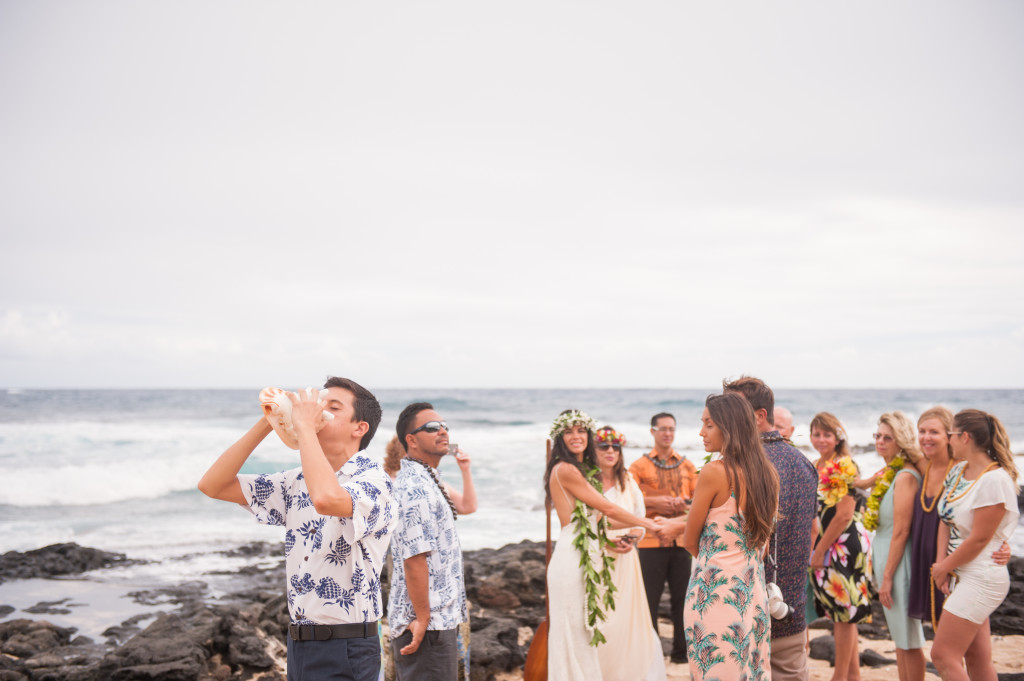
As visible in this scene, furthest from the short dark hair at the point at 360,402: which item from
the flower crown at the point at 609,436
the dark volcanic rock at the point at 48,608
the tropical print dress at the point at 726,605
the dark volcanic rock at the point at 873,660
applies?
the dark volcanic rock at the point at 48,608

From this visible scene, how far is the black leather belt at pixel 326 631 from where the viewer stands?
277cm

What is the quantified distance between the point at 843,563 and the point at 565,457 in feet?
7.86

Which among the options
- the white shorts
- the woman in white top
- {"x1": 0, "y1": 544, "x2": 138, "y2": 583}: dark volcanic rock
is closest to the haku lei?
the white shorts

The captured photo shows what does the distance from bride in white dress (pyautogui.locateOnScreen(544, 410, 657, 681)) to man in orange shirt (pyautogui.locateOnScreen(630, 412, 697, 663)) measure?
72.2 inches

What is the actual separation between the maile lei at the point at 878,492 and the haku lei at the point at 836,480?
25 centimetres

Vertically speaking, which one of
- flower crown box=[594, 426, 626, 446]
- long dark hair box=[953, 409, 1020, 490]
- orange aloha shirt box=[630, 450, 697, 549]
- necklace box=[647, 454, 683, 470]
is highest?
long dark hair box=[953, 409, 1020, 490]

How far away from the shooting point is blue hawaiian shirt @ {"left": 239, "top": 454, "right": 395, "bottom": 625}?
9.10ft

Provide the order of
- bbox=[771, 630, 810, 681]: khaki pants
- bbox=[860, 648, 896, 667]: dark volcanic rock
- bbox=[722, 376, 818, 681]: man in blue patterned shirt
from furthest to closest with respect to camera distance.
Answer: bbox=[860, 648, 896, 667]: dark volcanic rock < bbox=[771, 630, 810, 681]: khaki pants < bbox=[722, 376, 818, 681]: man in blue patterned shirt

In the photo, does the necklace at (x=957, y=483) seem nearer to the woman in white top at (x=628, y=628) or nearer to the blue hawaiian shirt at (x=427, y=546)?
the woman in white top at (x=628, y=628)

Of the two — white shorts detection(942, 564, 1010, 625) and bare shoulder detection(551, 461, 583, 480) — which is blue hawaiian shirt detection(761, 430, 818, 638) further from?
bare shoulder detection(551, 461, 583, 480)

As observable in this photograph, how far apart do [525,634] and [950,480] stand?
17.1 ft

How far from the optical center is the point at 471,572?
32.6 feet

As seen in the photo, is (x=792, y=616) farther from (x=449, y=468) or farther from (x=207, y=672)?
(x=449, y=468)

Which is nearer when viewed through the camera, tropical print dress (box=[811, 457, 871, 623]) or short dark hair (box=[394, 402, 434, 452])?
short dark hair (box=[394, 402, 434, 452])
